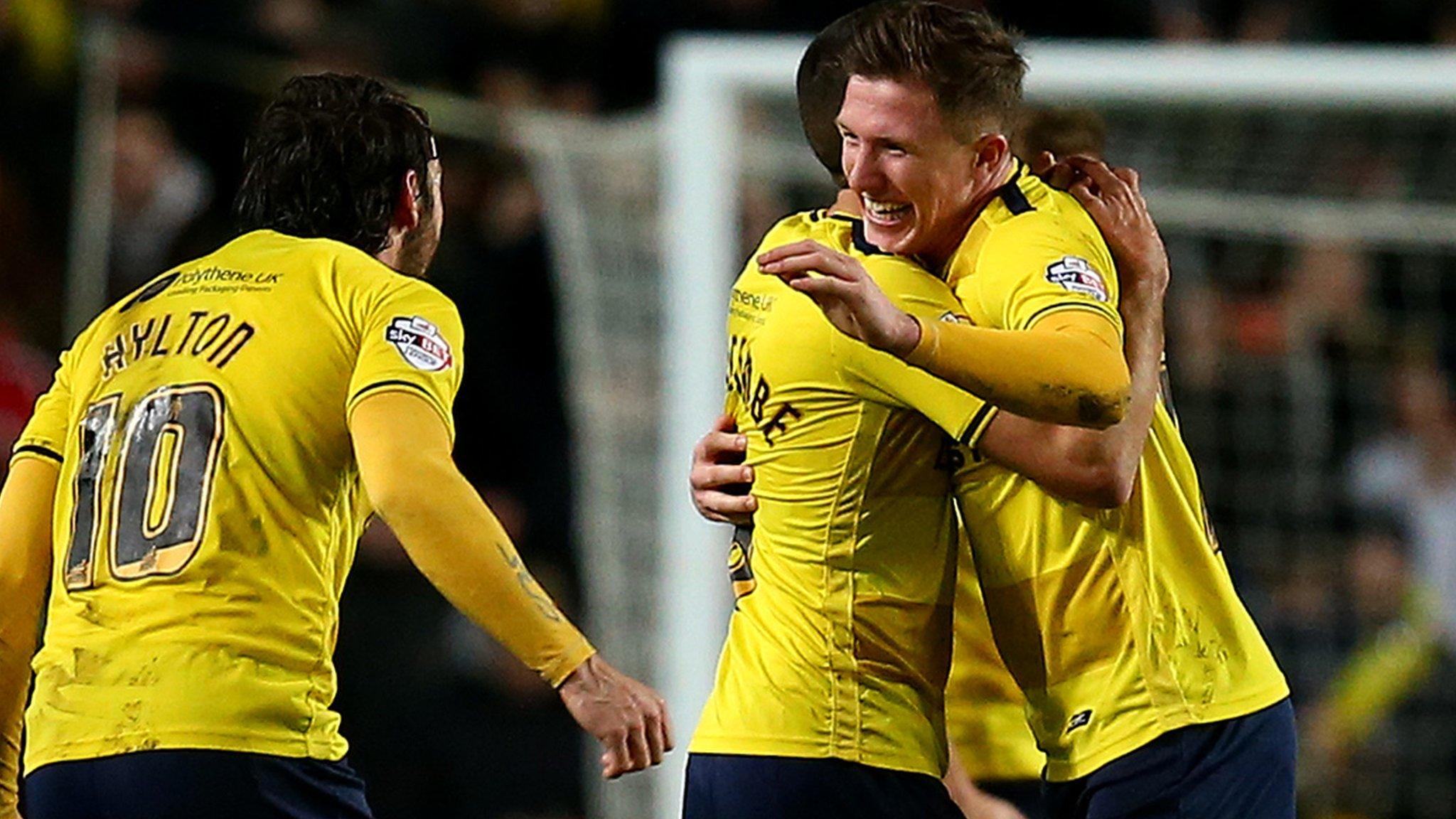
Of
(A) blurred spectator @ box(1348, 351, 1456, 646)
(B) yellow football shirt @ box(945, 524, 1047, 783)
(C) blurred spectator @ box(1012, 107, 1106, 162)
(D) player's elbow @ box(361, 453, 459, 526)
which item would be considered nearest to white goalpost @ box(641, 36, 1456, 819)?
(A) blurred spectator @ box(1348, 351, 1456, 646)

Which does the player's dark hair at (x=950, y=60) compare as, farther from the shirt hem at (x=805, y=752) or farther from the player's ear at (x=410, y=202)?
the shirt hem at (x=805, y=752)

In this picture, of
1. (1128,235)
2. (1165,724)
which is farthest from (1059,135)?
(1165,724)

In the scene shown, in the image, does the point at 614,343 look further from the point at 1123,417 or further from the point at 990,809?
the point at 1123,417

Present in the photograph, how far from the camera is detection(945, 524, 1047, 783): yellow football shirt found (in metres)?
3.99

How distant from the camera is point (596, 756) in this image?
8711 mm

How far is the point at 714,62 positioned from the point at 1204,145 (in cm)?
217

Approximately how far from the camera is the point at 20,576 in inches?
139

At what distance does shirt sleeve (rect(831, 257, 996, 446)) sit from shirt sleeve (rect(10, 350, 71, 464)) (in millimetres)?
1184

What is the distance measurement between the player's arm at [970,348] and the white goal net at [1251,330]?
4031mm

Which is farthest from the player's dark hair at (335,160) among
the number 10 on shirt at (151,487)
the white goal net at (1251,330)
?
the white goal net at (1251,330)

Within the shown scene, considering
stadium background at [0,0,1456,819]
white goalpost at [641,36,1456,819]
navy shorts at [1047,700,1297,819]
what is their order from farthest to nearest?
stadium background at [0,0,1456,819] → white goalpost at [641,36,1456,819] → navy shorts at [1047,700,1297,819]

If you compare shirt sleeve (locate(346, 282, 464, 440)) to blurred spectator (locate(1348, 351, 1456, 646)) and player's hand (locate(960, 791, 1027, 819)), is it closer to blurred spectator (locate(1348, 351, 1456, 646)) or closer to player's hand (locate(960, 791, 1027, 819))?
player's hand (locate(960, 791, 1027, 819))

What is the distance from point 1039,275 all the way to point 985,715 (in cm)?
102

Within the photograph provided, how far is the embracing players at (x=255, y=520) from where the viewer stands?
3273 mm
